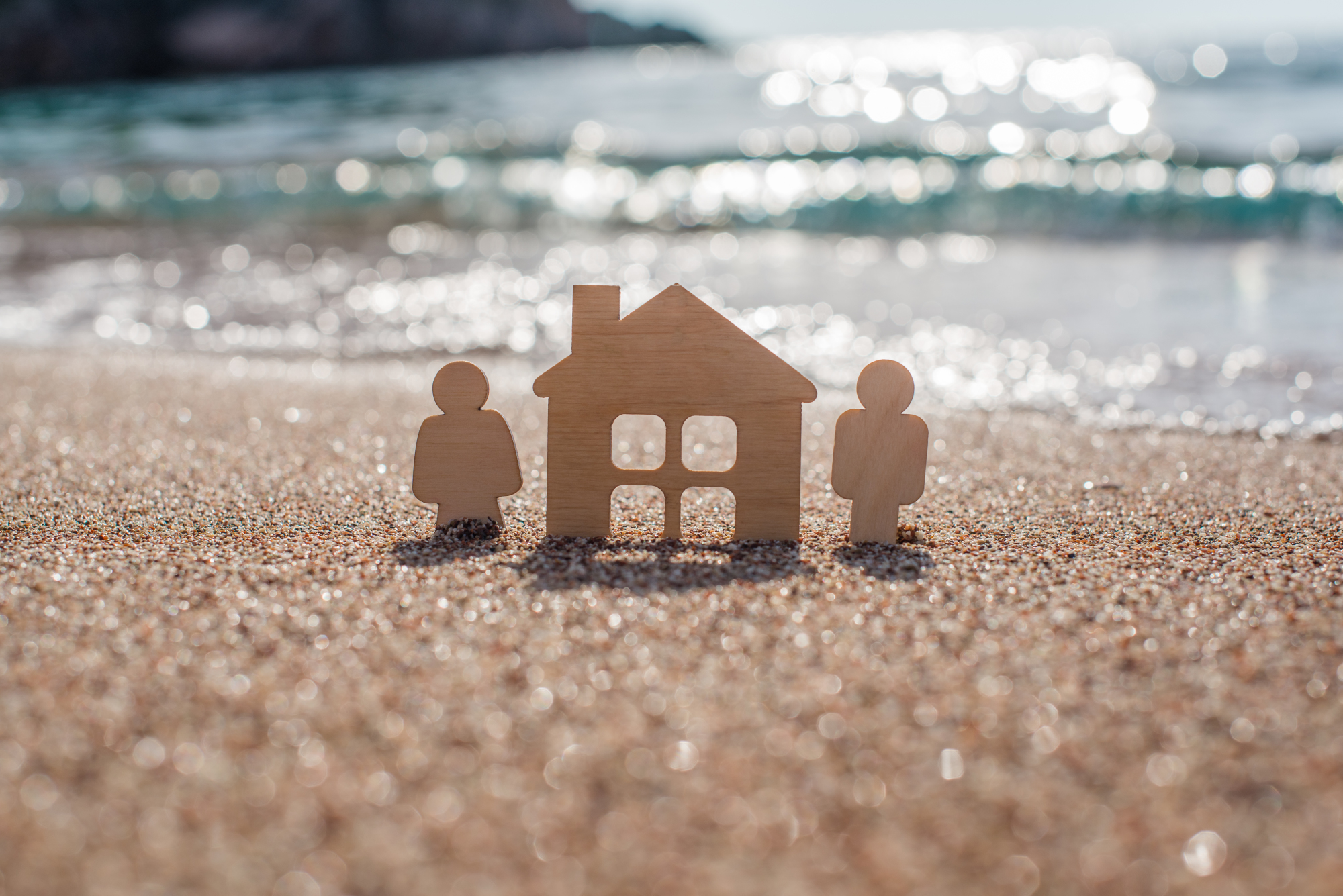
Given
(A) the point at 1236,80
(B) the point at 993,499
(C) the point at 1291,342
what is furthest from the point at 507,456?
(A) the point at 1236,80

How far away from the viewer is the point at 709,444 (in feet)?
10.2

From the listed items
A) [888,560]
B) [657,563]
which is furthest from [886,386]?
[657,563]


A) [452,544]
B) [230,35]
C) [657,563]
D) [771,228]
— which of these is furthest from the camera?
[230,35]

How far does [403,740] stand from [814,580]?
81 cm

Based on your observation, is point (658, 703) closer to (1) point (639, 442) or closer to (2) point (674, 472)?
(2) point (674, 472)

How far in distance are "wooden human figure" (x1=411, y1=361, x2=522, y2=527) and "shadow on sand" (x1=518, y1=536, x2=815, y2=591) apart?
0.54 feet

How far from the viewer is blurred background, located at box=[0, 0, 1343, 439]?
4473 mm

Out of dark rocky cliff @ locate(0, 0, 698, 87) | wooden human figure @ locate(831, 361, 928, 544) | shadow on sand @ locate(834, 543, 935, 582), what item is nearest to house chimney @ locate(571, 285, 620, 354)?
wooden human figure @ locate(831, 361, 928, 544)

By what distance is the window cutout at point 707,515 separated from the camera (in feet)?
6.96

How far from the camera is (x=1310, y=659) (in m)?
1.54

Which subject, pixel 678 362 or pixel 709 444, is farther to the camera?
pixel 709 444

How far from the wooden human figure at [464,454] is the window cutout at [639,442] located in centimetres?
74

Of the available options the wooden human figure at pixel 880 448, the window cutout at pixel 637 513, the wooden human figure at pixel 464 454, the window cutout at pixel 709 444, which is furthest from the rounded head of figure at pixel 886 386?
the window cutout at pixel 709 444

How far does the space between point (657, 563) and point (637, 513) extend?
40cm
